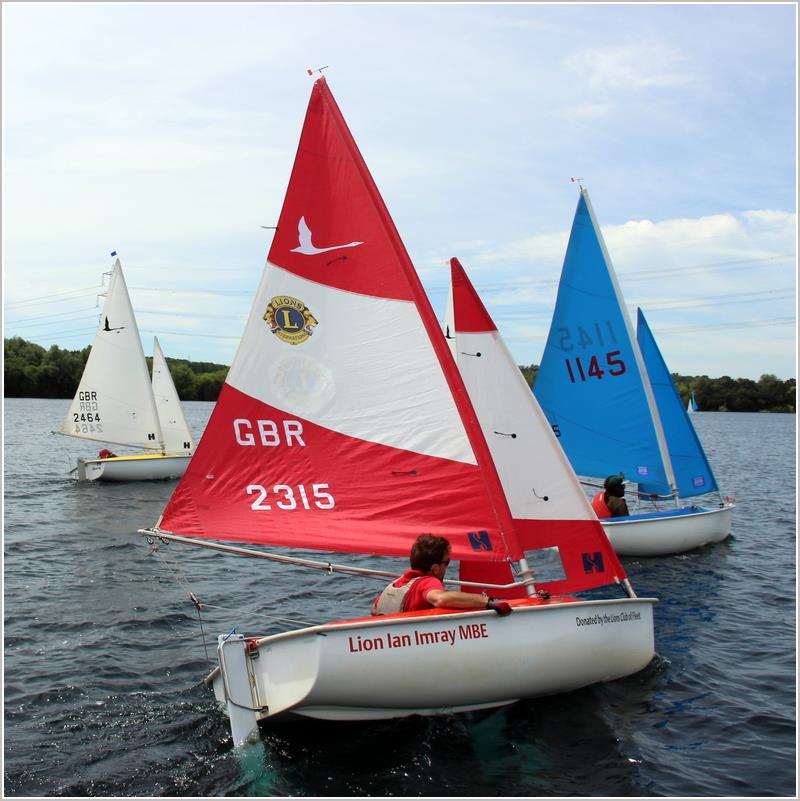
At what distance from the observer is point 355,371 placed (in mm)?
7934

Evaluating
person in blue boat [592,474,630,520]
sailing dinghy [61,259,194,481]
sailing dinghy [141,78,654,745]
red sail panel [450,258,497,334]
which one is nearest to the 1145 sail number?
person in blue boat [592,474,630,520]

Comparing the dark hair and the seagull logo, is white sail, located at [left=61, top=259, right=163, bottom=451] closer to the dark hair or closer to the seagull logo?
the seagull logo

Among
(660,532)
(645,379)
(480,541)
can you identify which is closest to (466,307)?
(480,541)

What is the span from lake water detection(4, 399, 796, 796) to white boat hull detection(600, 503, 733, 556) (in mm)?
434

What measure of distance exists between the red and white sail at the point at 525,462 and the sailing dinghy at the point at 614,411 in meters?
6.57

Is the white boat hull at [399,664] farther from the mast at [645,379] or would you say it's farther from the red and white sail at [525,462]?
the mast at [645,379]

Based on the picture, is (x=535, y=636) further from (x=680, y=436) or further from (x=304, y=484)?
(x=680, y=436)

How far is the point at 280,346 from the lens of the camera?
8.05 metres

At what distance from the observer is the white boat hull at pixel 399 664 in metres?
6.46

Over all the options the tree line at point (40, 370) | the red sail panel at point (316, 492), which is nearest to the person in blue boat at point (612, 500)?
the red sail panel at point (316, 492)

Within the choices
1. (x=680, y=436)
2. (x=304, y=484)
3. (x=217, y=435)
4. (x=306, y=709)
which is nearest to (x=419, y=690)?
(x=306, y=709)

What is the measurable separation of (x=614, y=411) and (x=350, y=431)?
32.2 ft

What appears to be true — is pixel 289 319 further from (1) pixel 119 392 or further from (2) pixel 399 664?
(1) pixel 119 392

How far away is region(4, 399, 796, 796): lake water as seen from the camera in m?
6.54
